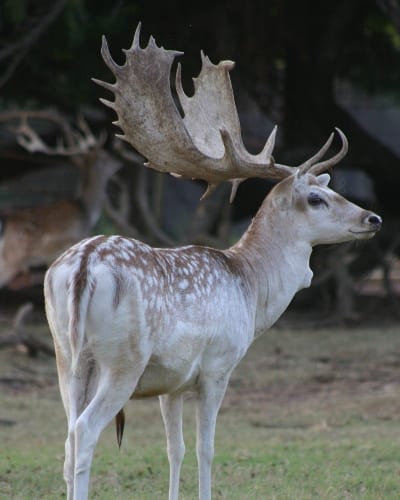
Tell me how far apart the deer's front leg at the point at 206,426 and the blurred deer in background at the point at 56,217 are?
7.80 metres

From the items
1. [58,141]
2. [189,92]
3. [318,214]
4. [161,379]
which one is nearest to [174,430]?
[161,379]

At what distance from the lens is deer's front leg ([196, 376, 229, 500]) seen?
497 cm

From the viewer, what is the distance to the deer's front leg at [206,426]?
497 cm

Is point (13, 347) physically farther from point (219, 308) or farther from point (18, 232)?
point (219, 308)

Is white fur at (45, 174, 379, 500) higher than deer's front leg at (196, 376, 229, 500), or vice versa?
white fur at (45, 174, 379, 500)

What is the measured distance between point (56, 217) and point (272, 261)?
8114 mm

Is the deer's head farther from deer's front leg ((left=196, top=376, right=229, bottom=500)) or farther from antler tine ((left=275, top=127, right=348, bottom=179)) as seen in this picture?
deer's front leg ((left=196, top=376, right=229, bottom=500))

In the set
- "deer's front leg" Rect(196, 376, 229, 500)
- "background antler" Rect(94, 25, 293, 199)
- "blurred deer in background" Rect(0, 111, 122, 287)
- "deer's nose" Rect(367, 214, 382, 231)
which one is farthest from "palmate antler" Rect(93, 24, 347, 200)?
"blurred deer in background" Rect(0, 111, 122, 287)

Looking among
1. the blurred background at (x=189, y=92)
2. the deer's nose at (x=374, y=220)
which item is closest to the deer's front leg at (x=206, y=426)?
the deer's nose at (x=374, y=220)

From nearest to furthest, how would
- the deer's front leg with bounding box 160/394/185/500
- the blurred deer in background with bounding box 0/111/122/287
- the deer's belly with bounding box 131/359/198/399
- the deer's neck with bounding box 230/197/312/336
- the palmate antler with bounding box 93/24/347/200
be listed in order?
the deer's belly with bounding box 131/359/198/399 < the deer's front leg with bounding box 160/394/185/500 < the deer's neck with bounding box 230/197/312/336 < the palmate antler with bounding box 93/24/347/200 < the blurred deer in background with bounding box 0/111/122/287

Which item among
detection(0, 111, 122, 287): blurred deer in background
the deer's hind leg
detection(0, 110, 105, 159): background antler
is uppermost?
the deer's hind leg

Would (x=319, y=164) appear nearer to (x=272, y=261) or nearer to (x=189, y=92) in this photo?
(x=272, y=261)

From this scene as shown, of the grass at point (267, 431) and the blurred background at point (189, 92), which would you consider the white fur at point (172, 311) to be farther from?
the blurred background at point (189, 92)

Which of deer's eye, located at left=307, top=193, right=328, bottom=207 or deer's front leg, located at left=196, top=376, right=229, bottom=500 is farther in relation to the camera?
deer's eye, located at left=307, top=193, right=328, bottom=207
